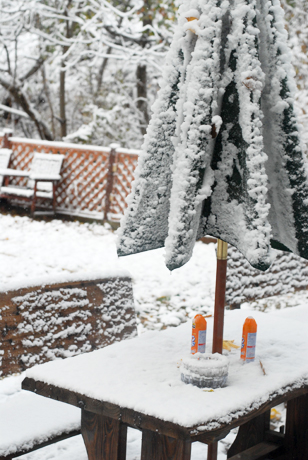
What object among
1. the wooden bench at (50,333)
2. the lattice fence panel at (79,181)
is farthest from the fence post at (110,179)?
the wooden bench at (50,333)

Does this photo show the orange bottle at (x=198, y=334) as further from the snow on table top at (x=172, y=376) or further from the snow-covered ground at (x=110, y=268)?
the snow-covered ground at (x=110, y=268)

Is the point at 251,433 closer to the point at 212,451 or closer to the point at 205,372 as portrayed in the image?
the point at 212,451

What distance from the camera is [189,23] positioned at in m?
1.80

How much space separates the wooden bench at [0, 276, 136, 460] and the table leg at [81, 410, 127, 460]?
0.22m

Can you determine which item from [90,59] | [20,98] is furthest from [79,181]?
[90,59]

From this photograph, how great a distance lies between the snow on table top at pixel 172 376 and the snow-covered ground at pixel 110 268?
0.77 metres

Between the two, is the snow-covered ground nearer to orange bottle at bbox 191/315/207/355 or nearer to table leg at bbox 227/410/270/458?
table leg at bbox 227/410/270/458

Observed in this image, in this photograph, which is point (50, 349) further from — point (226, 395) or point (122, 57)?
point (122, 57)

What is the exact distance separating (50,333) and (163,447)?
40.7 inches

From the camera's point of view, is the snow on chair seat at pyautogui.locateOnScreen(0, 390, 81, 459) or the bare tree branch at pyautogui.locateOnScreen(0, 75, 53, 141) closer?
the snow on chair seat at pyautogui.locateOnScreen(0, 390, 81, 459)

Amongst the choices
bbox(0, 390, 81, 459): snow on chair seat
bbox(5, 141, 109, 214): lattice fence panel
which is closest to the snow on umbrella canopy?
bbox(0, 390, 81, 459): snow on chair seat

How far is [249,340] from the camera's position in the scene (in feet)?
6.80

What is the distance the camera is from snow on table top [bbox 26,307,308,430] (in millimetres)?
1638

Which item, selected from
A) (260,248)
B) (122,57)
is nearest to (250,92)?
(260,248)
